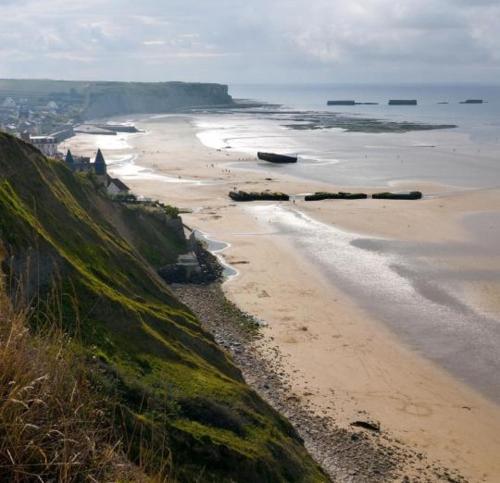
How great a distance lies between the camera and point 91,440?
4719 millimetres

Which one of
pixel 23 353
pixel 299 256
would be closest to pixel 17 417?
pixel 23 353

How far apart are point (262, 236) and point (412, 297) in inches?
523

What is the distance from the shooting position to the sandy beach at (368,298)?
17.6m

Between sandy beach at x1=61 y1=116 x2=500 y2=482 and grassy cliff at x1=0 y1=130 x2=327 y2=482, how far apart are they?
4257 millimetres

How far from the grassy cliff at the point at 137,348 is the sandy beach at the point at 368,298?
4257mm

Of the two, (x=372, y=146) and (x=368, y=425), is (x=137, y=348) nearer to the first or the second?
(x=368, y=425)

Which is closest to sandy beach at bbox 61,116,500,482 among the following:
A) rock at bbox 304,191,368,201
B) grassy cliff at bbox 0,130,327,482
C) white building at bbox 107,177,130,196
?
rock at bbox 304,191,368,201

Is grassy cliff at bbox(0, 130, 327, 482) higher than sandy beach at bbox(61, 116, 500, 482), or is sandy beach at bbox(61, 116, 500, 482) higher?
grassy cliff at bbox(0, 130, 327, 482)

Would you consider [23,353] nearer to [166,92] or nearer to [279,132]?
[279,132]

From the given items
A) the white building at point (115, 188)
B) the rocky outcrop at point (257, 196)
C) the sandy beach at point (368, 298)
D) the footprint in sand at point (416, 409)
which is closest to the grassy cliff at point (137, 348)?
the sandy beach at point (368, 298)

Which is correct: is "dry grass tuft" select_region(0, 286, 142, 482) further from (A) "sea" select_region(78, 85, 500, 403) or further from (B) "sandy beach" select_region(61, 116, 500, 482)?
(A) "sea" select_region(78, 85, 500, 403)

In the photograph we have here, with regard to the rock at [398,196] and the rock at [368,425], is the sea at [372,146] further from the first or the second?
the rock at [368,425]

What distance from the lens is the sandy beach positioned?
691 inches

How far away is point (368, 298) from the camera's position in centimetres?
2733
